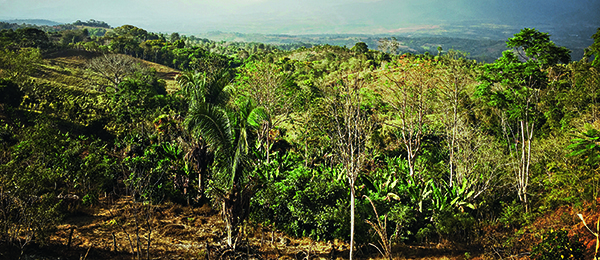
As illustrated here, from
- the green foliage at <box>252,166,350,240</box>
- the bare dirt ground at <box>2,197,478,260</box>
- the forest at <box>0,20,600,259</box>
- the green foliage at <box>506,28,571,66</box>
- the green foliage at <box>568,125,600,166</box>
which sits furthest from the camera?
the green foliage at <box>506,28,571,66</box>

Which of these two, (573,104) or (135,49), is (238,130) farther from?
(135,49)

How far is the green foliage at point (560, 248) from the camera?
693 cm

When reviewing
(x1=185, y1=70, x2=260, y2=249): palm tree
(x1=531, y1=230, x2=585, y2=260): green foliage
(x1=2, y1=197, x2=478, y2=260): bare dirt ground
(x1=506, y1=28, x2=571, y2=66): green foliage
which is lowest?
(x1=2, y1=197, x2=478, y2=260): bare dirt ground

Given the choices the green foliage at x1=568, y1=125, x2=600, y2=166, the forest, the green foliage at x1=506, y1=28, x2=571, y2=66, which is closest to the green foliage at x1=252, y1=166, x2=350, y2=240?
the forest

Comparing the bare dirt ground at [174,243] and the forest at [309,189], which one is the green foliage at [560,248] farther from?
the bare dirt ground at [174,243]

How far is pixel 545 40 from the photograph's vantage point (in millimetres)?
10430

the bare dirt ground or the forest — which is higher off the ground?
the forest

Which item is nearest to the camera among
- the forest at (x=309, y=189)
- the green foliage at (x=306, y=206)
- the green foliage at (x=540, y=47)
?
the forest at (x=309, y=189)

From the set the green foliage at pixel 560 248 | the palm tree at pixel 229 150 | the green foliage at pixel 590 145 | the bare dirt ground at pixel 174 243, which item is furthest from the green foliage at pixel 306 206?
the green foliage at pixel 590 145

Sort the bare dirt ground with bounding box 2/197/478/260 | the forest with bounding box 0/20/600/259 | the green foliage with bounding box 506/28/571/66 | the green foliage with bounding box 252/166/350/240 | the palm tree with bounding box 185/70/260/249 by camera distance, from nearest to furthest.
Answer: the palm tree with bounding box 185/70/260/249, the forest with bounding box 0/20/600/259, the bare dirt ground with bounding box 2/197/478/260, the green foliage with bounding box 252/166/350/240, the green foliage with bounding box 506/28/571/66

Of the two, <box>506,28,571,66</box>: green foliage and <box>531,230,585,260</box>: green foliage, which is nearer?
<box>531,230,585,260</box>: green foliage

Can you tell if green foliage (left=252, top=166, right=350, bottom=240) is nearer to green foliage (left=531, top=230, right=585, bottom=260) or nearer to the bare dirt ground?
the bare dirt ground

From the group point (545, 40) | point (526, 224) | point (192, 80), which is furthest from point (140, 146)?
point (545, 40)

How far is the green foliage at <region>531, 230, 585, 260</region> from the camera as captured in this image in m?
6.93
